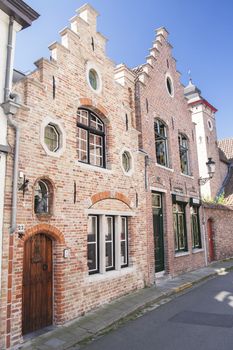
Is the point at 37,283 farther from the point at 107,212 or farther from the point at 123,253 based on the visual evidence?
the point at 123,253

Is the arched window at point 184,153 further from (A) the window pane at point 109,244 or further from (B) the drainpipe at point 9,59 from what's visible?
(B) the drainpipe at point 9,59

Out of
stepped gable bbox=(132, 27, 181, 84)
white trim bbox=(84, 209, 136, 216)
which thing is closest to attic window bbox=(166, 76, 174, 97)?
stepped gable bbox=(132, 27, 181, 84)

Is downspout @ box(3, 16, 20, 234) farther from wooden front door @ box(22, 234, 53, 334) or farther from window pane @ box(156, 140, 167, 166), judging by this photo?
window pane @ box(156, 140, 167, 166)

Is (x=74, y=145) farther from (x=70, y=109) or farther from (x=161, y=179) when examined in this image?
(x=161, y=179)

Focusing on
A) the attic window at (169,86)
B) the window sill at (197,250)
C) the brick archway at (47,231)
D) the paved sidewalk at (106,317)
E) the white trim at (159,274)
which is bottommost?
the paved sidewalk at (106,317)

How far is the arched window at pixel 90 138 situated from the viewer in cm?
789

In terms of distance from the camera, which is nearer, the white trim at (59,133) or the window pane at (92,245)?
the white trim at (59,133)

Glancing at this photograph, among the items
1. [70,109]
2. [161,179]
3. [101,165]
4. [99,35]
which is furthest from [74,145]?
[161,179]

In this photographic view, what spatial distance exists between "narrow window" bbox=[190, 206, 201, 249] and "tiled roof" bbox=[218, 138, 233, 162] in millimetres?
11396

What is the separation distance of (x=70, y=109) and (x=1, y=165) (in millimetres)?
2661

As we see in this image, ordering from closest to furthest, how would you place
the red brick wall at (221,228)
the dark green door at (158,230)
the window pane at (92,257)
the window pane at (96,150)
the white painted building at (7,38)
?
the white painted building at (7,38)
the window pane at (92,257)
the window pane at (96,150)
the dark green door at (158,230)
the red brick wall at (221,228)

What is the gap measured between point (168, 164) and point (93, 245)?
5.98 m

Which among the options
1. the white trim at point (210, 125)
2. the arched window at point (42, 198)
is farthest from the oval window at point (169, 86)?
the white trim at point (210, 125)

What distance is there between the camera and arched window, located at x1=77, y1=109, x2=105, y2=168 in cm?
789
